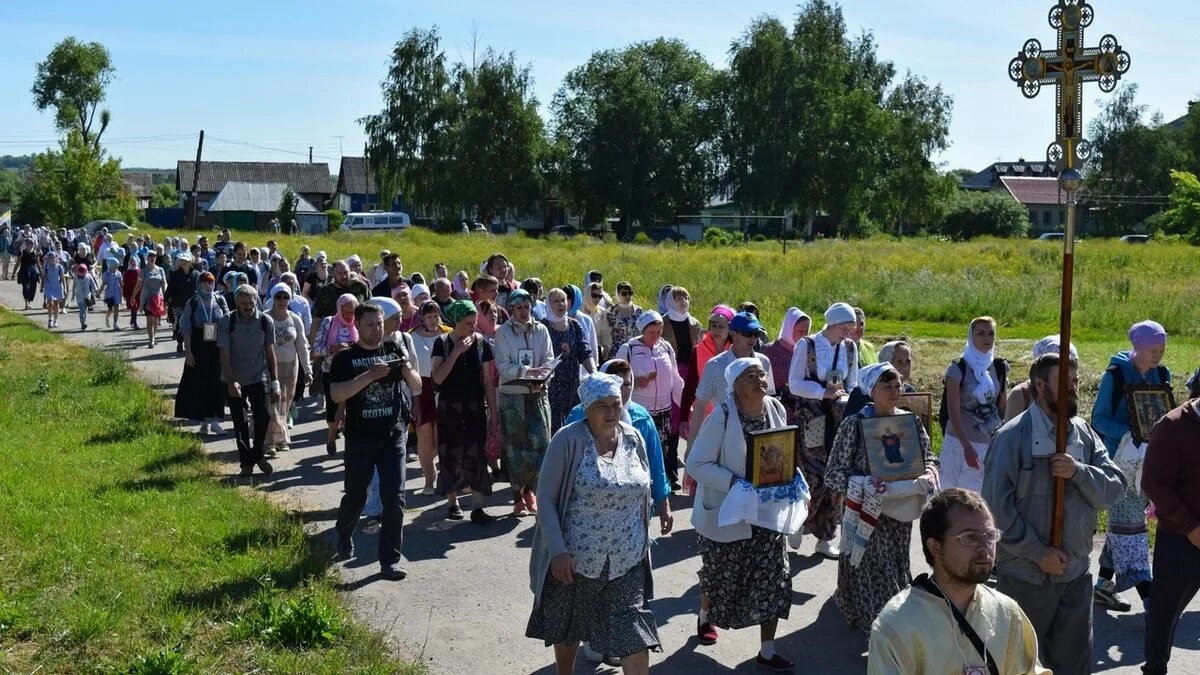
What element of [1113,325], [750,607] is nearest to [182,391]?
Result: [750,607]

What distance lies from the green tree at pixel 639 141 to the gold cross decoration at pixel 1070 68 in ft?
221

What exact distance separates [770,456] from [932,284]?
24.7 m

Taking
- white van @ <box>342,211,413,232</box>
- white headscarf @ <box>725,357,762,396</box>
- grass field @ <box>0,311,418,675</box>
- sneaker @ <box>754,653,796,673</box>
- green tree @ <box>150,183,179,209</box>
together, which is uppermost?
green tree @ <box>150,183,179,209</box>

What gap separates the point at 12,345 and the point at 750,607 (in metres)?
19.2

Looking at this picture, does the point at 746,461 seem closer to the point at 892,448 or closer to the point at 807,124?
the point at 892,448

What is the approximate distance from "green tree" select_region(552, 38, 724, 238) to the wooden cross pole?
67.4m

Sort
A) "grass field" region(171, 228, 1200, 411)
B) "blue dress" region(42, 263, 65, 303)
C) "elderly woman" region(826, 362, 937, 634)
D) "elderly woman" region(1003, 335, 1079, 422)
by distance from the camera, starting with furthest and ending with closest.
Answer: "blue dress" region(42, 263, 65, 303) < "grass field" region(171, 228, 1200, 411) < "elderly woman" region(1003, 335, 1079, 422) < "elderly woman" region(826, 362, 937, 634)

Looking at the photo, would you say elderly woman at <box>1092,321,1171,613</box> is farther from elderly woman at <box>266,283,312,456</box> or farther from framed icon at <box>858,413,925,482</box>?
elderly woman at <box>266,283,312,456</box>

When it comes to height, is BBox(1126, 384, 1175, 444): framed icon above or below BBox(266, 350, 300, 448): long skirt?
above

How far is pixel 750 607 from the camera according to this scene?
6.94 metres

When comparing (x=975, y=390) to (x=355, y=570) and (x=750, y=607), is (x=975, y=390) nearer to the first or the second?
(x=750, y=607)

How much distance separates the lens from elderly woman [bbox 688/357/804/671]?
6887 millimetres

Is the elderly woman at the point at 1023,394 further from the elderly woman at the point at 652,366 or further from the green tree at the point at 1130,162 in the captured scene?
the green tree at the point at 1130,162

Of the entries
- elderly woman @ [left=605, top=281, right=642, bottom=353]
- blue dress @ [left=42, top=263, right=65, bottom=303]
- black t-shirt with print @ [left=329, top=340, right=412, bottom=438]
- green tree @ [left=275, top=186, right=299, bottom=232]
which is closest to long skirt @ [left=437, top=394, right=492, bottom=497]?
black t-shirt with print @ [left=329, top=340, right=412, bottom=438]
